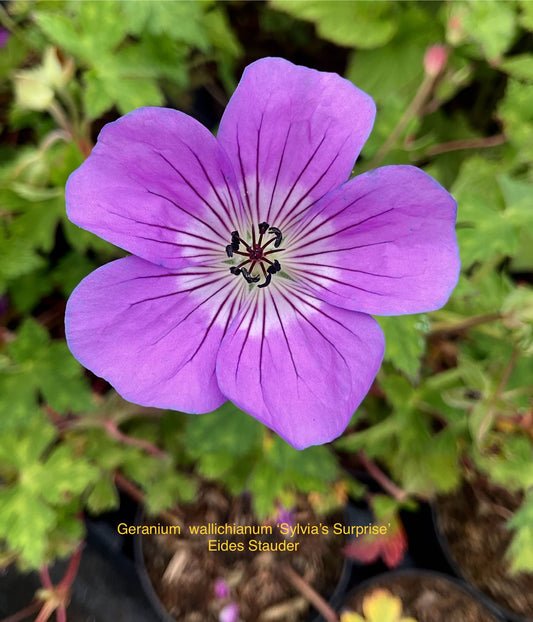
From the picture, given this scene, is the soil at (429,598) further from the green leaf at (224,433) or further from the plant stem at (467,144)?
the plant stem at (467,144)

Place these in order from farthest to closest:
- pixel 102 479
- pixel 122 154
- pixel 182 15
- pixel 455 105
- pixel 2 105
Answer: pixel 455 105 < pixel 2 105 < pixel 102 479 < pixel 182 15 < pixel 122 154

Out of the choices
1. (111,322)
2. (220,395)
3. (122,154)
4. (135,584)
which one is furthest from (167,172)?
(135,584)

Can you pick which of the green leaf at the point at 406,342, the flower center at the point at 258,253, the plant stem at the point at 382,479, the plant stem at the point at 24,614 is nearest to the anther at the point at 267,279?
the flower center at the point at 258,253

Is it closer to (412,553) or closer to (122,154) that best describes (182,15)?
(122,154)

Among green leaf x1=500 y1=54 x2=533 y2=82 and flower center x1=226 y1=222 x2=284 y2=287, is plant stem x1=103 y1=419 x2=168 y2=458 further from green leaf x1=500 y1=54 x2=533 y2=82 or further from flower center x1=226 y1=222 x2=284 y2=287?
green leaf x1=500 y1=54 x2=533 y2=82

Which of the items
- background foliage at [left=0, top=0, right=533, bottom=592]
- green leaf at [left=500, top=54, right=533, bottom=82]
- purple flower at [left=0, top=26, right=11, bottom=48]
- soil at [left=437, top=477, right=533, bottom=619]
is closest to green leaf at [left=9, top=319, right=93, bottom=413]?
background foliage at [left=0, top=0, right=533, bottom=592]

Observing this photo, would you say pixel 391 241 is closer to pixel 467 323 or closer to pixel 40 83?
pixel 467 323

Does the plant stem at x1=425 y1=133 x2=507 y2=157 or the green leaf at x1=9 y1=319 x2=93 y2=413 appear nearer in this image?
the green leaf at x1=9 y1=319 x2=93 y2=413

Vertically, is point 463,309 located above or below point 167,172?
below
